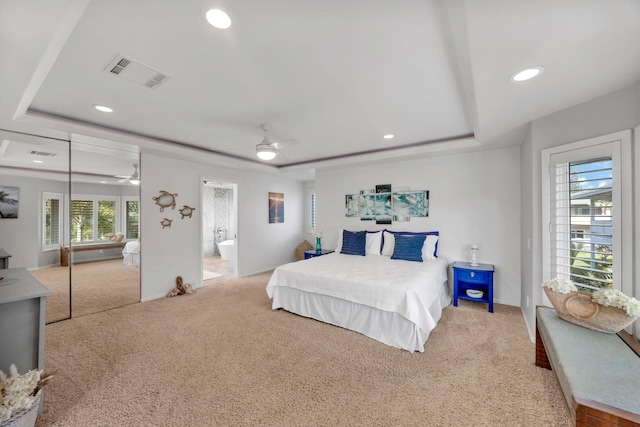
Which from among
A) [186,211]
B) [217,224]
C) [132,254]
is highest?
[186,211]

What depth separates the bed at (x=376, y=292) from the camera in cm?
266

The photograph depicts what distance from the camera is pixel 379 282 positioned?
2881mm

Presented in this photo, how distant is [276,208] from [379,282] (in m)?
4.05

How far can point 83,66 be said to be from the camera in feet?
6.51

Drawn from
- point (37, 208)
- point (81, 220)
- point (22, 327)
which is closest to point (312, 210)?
point (81, 220)

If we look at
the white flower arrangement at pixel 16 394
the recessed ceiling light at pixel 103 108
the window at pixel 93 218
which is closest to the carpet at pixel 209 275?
the window at pixel 93 218

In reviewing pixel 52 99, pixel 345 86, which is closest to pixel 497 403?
pixel 345 86

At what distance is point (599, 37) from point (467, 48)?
669mm

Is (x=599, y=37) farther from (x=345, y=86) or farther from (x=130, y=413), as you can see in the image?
(x=130, y=413)

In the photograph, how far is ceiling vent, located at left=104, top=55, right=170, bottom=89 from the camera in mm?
1941

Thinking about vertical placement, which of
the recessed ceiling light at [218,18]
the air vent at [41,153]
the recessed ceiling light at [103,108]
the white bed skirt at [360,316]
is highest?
the recessed ceiling light at [103,108]

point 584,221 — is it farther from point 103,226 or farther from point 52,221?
point 52,221

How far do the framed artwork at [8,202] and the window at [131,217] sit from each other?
3.60ft

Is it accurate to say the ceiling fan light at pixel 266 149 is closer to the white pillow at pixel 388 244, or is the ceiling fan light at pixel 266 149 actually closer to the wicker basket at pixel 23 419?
the white pillow at pixel 388 244
